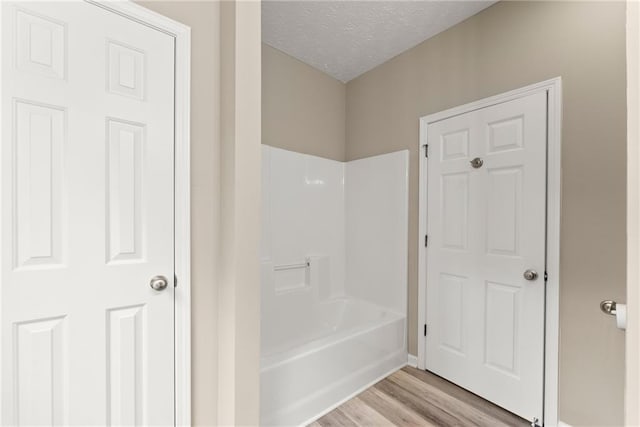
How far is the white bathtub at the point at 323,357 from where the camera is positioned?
5.31 ft

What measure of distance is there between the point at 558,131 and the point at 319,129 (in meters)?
1.83

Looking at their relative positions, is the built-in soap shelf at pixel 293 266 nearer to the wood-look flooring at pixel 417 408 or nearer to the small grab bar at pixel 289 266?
the small grab bar at pixel 289 266

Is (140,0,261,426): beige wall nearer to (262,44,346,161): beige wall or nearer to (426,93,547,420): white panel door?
(262,44,346,161): beige wall

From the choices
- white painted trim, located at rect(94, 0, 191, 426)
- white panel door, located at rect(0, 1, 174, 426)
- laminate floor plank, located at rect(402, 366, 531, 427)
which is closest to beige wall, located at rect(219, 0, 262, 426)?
white painted trim, located at rect(94, 0, 191, 426)

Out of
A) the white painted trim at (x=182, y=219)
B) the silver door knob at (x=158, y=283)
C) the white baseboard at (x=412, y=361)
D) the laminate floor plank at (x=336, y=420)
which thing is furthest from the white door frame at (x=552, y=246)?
the silver door knob at (x=158, y=283)

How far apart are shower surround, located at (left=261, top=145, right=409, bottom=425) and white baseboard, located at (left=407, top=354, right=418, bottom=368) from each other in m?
0.04

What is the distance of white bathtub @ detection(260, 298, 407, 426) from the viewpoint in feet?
5.31

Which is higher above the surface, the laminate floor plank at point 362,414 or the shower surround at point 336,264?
the shower surround at point 336,264

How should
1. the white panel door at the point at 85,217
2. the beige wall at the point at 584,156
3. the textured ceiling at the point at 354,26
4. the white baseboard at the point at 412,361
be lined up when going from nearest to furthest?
the white panel door at the point at 85,217 < the beige wall at the point at 584,156 < the textured ceiling at the point at 354,26 < the white baseboard at the point at 412,361

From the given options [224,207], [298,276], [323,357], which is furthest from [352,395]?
[224,207]

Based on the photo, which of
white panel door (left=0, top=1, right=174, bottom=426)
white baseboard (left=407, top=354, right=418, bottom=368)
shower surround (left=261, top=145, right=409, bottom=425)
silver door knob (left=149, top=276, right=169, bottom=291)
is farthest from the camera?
white baseboard (left=407, top=354, right=418, bottom=368)

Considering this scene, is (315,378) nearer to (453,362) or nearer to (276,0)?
(453,362)

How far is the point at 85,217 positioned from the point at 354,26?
2100 millimetres

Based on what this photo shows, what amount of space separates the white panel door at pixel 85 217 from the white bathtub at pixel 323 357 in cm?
58
